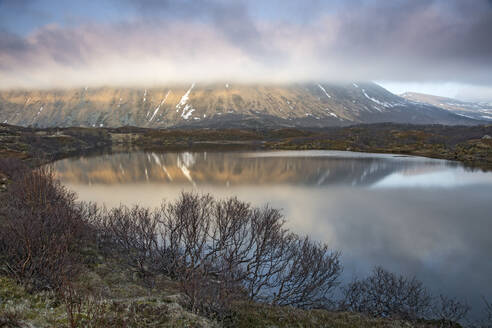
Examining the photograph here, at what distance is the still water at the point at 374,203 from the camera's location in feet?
74.1

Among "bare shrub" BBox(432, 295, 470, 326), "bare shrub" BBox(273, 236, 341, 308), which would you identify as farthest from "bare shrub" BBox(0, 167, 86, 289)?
"bare shrub" BBox(432, 295, 470, 326)

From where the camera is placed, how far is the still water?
22.6 m

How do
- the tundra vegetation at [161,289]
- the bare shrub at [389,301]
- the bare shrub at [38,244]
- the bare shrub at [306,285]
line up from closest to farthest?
the tundra vegetation at [161,289], the bare shrub at [38,244], the bare shrub at [389,301], the bare shrub at [306,285]

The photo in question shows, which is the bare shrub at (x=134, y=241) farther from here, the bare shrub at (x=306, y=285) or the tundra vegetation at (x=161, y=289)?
the bare shrub at (x=306, y=285)

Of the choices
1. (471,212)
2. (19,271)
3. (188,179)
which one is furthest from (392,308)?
(188,179)

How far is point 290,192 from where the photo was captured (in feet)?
152

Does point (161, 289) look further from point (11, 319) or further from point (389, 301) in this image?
point (389, 301)

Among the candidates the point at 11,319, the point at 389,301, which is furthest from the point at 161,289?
the point at 389,301

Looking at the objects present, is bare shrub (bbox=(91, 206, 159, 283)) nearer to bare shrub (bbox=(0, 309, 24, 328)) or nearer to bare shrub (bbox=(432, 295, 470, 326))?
bare shrub (bbox=(0, 309, 24, 328))

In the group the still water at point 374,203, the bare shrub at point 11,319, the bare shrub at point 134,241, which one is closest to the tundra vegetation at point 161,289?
the bare shrub at point 11,319

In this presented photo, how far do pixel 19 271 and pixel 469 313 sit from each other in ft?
76.8

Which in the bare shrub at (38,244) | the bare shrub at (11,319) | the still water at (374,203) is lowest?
the still water at (374,203)

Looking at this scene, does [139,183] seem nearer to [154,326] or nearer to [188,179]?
[188,179]

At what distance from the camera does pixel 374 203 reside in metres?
40.9
